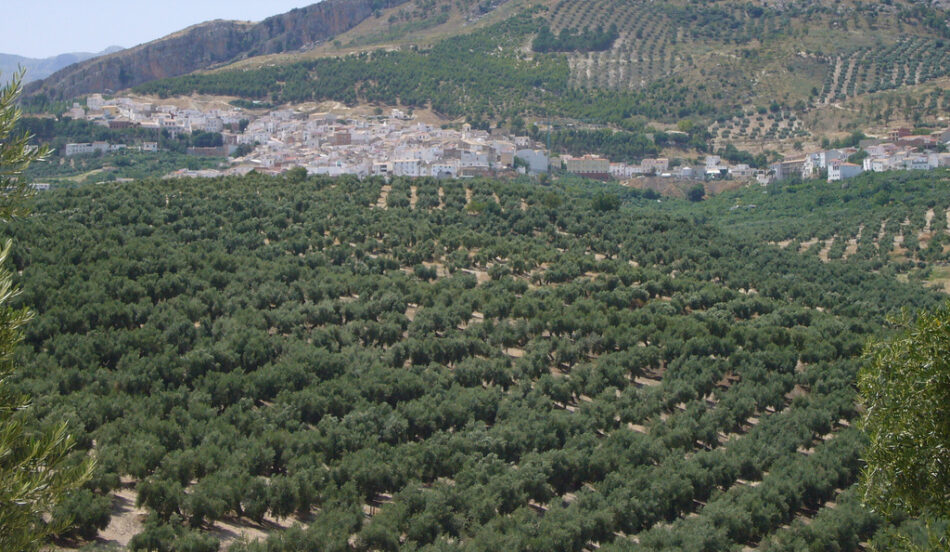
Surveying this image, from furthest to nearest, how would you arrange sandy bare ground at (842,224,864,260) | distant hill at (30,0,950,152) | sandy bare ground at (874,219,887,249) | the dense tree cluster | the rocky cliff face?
the rocky cliff face
the dense tree cluster
distant hill at (30,0,950,152)
sandy bare ground at (874,219,887,249)
sandy bare ground at (842,224,864,260)

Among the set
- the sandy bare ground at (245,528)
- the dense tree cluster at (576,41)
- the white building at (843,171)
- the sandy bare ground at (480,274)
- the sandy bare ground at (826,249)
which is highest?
the dense tree cluster at (576,41)

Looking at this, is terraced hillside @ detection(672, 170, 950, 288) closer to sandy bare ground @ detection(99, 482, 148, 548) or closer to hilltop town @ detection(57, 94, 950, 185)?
hilltop town @ detection(57, 94, 950, 185)

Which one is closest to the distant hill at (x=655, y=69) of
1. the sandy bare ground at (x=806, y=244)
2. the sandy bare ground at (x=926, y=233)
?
the sandy bare ground at (x=926, y=233)

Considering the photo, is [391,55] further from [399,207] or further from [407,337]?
[407,337]

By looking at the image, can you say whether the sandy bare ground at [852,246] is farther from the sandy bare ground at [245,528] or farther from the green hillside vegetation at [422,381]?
the sandy bare ground at [245,528]

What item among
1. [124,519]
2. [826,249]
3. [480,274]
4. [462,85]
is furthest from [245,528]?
[462,85]

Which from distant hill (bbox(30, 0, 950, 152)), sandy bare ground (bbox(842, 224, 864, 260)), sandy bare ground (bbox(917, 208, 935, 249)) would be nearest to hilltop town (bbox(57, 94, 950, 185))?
distant hill (bbox(30, 0, 950, 152))

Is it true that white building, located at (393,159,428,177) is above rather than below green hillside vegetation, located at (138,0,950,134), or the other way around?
below

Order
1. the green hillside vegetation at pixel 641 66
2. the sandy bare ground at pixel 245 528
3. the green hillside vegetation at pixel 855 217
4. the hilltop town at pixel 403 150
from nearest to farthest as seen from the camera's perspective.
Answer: the sandy bare ground at pixel 245 528 < the green hillside vegetation at pixel 855 217 < the hilltop town at pixel 403 150 < the green hillside vegetation at pixel 641 66
